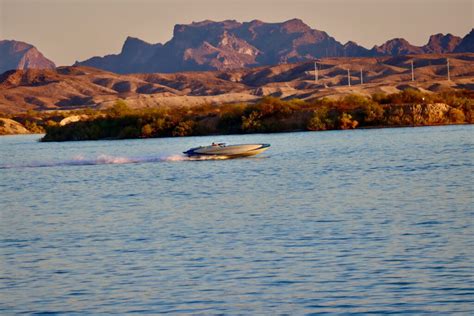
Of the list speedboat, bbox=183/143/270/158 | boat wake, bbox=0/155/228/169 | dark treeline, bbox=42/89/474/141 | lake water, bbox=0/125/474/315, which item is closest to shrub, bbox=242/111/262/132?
dark treeline, bbox=42/89/474/141

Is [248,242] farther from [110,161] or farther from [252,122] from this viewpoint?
[252,122]

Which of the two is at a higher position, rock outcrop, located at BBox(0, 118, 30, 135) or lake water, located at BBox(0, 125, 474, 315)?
rock outcrop, located at BBox(0, 118, 30, 135)

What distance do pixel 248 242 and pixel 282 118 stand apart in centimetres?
7115

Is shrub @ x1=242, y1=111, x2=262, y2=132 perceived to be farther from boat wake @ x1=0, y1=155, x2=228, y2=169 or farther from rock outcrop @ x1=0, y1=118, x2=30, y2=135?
rock outcrop @ x1=0, y1=118, x2=30, y2=135

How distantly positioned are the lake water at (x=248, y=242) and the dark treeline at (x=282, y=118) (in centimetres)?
4408

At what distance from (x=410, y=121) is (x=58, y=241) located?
67257mm

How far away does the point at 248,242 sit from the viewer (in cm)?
2316

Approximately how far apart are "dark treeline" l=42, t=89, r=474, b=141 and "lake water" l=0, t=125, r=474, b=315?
4408 cm

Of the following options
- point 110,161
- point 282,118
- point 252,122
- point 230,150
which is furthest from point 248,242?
point 282,118

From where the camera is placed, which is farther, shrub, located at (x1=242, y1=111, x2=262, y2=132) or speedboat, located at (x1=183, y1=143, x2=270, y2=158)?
shrub, located at (x1=242, y1=111, x2=262, y2=132)

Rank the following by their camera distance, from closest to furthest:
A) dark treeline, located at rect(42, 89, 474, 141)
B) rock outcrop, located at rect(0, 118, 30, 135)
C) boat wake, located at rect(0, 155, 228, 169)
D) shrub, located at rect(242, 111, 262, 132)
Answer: boat wake, located at rect(0, 155, 228, 169) → dark treeline, located at rect(42, 89, 474, 141) → shrub, located at rect(242, 111, 262, 132) → rock outcrop, located at rect(0, 118, 30, 135)

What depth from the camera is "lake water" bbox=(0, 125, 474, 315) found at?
57.2 ft

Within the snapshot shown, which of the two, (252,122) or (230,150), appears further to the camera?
(252,122)

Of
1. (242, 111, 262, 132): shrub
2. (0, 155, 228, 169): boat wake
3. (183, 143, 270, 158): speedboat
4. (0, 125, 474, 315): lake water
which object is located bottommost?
(0, 125, 474, 315): lake water
